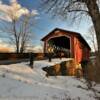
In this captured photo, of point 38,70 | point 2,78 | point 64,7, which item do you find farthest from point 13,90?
point 64,7

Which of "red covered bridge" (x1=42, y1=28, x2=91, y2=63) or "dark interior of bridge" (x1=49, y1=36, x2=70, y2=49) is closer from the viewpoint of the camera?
"red covered bridge" (x1=42, y1=28, x2=91, y2=63)

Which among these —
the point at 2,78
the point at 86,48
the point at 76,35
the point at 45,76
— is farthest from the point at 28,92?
the point at 86,48

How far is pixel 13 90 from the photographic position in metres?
8.93

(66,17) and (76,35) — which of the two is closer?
(66,17)

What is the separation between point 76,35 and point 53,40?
16.5ft

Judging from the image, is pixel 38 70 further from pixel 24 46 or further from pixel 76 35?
pixel 24 46

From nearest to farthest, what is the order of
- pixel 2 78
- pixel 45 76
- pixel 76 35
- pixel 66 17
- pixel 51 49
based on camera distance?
pixel 2 78 < pixel 45 76 < pixel 66 17 < pixel 76 35 < pixel 51 49

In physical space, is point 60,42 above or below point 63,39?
below

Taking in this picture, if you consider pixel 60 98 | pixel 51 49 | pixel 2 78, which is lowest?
pixel 60 98

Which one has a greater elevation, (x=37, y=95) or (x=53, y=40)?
(x=53, y=40)

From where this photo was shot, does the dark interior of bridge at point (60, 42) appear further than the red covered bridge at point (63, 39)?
Yes

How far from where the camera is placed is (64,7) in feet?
51.0

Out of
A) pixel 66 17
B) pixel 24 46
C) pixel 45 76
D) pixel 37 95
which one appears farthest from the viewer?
pixel 24 46

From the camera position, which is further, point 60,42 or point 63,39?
point 60,42
